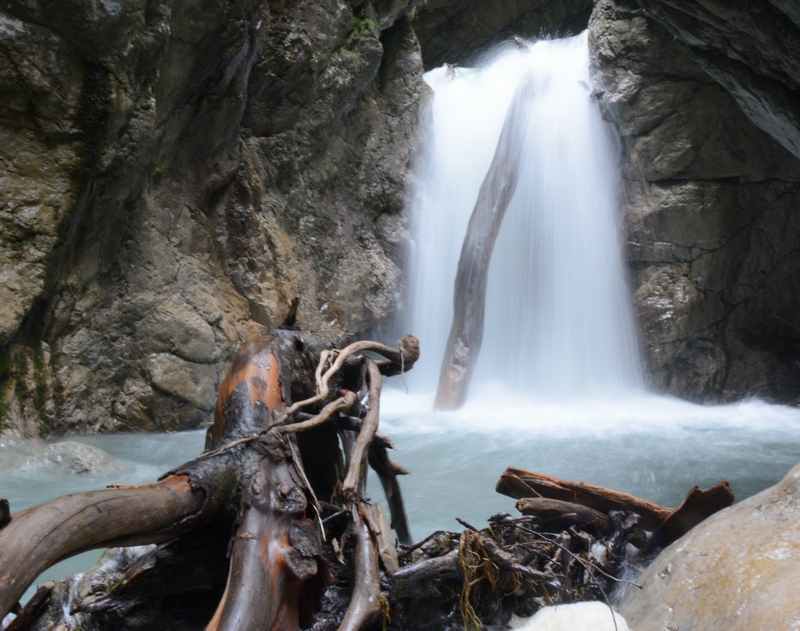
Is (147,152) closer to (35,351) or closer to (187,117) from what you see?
(187,117)

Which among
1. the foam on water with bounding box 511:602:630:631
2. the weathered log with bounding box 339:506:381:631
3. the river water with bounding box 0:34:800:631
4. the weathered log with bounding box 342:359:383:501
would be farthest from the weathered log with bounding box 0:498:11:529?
the river water with bounding box 0:34:800:631

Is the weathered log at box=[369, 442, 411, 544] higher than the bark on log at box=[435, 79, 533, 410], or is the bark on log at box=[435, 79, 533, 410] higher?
the bark on log at box=[435, 79, 533, 410]

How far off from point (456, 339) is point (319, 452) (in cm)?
671

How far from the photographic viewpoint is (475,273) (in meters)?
9.51

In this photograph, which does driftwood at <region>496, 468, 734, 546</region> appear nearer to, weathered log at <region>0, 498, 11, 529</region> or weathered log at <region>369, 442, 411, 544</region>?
weathered log at <region>369, 442, 411, 544</region>

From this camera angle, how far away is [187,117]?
7.27 m

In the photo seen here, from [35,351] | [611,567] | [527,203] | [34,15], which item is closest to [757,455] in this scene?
[611,567]

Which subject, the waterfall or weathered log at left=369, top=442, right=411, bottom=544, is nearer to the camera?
weathered log at left=369, top=442, right=411, bottom=544

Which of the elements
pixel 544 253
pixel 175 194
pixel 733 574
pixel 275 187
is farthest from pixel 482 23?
pixel 733 574

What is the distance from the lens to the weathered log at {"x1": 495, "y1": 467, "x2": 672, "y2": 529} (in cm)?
263

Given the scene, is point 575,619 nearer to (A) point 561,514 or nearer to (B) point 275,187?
(A) point 561,514

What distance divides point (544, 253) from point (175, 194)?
656cm

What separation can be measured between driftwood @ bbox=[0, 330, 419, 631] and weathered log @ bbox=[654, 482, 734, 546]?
1306 mm

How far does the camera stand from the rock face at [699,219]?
1005 cm
